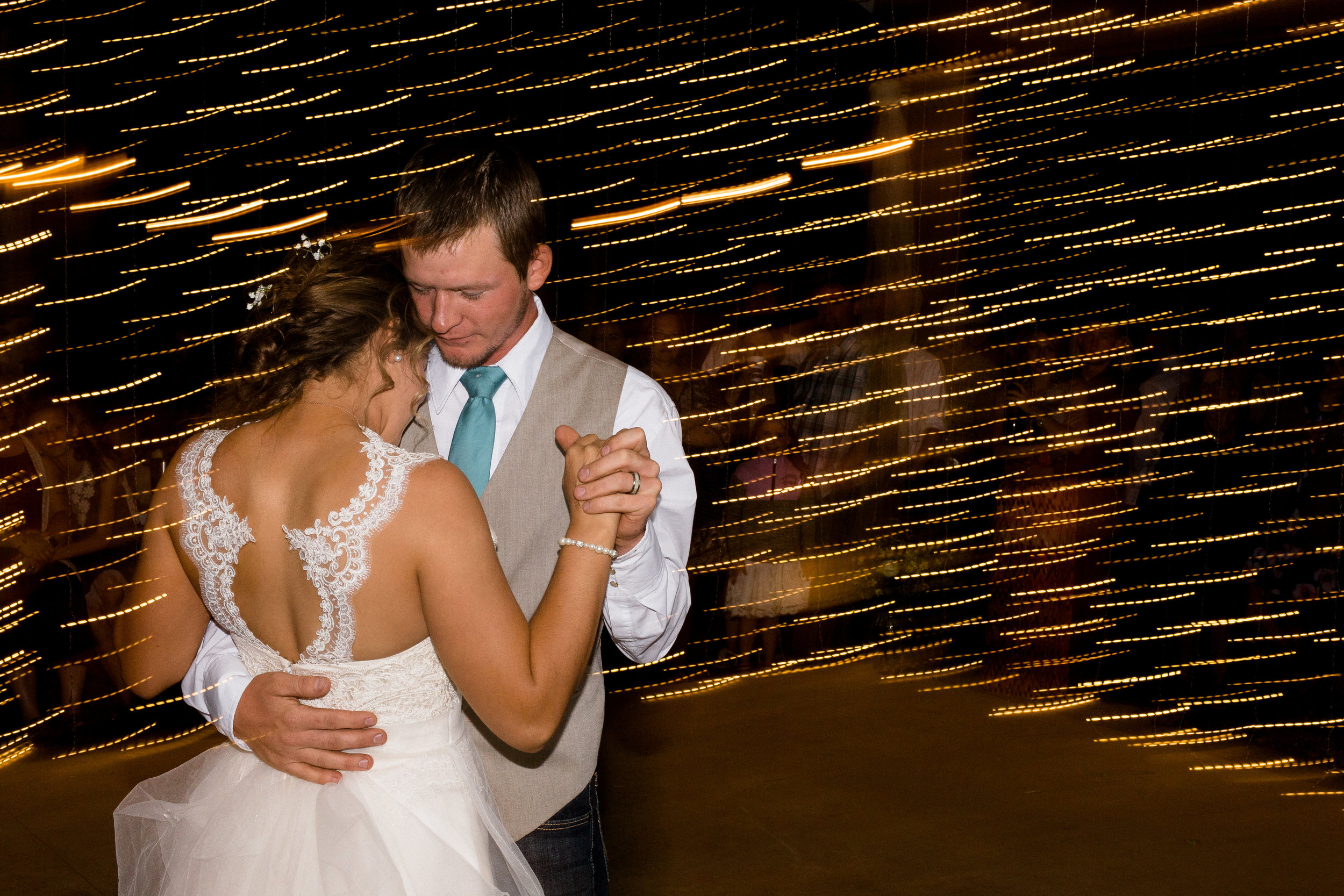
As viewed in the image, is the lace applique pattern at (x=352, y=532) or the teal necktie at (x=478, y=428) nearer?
the lace applique pattern at (x=352, y=532)

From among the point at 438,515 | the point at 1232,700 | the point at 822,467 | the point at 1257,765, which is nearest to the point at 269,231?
the point at 438,515

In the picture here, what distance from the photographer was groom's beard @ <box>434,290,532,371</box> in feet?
5.96

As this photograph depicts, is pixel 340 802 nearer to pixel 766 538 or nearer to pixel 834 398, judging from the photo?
pixel 766 538

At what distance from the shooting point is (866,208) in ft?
30.7

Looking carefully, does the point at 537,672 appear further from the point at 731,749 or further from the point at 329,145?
the point at 329,145

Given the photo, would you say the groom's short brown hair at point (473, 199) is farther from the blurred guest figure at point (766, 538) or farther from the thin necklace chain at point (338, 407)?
the blurred guest figure at point (766, 538)

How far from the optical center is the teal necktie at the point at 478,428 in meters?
1.79

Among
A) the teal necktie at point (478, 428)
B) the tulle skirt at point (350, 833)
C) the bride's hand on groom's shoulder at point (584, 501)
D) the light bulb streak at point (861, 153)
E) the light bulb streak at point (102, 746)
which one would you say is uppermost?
the light bulb streak at point (861, 153)

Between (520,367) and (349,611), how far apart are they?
0.60 metres

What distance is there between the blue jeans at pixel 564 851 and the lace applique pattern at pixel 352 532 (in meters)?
0.58

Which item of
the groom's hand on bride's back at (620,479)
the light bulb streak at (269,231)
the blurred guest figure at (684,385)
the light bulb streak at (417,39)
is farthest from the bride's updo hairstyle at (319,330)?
the blurred guest figure at (684,385)

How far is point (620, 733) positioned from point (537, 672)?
3385 millimetres

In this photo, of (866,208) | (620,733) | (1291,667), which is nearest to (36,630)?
(620,733)

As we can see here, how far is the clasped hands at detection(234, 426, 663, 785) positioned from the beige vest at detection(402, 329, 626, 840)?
0.27 m
